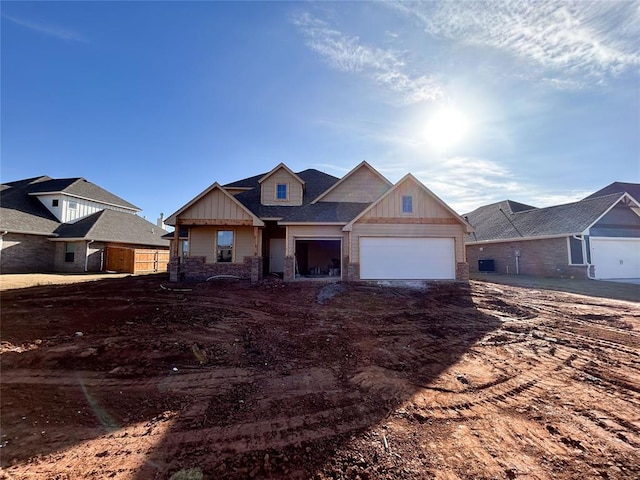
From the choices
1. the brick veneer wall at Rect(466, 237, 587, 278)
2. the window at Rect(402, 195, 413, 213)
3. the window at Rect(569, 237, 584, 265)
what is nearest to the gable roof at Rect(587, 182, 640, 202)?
the brick veneer wall at Rect(466, 237, 587, 278)

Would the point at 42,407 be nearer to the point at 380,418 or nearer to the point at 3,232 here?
the point at 380,418

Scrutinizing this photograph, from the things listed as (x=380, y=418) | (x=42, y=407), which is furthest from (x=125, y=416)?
(x=380, y=418)

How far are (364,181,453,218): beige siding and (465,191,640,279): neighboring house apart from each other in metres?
10.0

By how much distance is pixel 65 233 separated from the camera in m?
21.8

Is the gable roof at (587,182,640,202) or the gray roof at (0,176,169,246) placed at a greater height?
the gable roof at (587,182,640,202)

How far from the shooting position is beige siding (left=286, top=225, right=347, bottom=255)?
49.0ft

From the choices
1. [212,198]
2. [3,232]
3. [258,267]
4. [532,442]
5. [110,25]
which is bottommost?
[532,442]

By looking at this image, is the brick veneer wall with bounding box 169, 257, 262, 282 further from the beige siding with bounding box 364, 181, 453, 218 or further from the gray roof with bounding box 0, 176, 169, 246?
the gray roof with bounding box 0, 176, 169, 246

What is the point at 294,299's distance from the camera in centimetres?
1048

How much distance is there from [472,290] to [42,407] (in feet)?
43.4

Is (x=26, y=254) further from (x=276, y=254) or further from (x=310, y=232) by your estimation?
(x=310, y=232)

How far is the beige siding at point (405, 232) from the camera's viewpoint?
14.2m

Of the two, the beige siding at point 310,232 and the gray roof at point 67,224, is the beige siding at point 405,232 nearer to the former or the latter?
the beige siding at point 310,232

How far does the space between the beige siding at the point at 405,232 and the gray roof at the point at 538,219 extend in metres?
9.16
